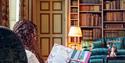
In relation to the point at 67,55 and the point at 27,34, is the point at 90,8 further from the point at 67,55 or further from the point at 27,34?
the point at 27,34

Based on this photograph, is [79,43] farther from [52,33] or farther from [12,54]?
[12,54]

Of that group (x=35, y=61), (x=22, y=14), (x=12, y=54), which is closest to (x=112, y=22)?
(x=22, y=14)

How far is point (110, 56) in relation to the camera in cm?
751

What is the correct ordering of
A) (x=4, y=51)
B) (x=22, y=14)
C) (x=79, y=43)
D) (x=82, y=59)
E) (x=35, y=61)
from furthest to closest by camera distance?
(x=79, y=43) → (x=22, y=14) → (x=82, y=59) → (x=35, y=61) → (x=4, y=51)

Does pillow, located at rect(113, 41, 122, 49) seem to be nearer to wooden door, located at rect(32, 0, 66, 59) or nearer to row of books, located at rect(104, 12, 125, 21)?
row of books, located at rect(104, 12, 125, 21)

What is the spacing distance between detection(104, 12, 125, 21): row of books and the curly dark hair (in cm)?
779

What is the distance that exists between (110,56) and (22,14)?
2.35 metres

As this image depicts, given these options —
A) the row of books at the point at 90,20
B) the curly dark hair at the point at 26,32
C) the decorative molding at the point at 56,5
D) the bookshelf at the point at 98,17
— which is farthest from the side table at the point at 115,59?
the curly dark hair at the point at 26,32

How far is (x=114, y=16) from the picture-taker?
949 centimetres

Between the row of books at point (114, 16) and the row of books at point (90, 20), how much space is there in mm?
220

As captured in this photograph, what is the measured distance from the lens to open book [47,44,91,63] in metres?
2.30

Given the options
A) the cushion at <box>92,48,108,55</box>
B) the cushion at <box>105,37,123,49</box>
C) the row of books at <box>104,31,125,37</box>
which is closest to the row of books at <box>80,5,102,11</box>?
the row of books at <box>104,31,125,37</box>

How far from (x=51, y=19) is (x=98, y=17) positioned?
5.16ft

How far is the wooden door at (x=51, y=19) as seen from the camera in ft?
32.5
